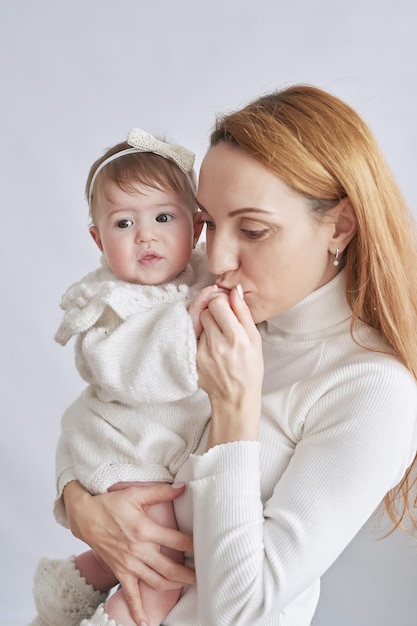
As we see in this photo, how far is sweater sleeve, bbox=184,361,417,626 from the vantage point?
1562mm

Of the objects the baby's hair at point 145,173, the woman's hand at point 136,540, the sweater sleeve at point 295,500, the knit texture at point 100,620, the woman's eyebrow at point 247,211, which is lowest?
the knit texture at point 100,620

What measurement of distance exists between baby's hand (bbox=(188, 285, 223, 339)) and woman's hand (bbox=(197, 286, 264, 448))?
25mm

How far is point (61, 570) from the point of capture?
205cm

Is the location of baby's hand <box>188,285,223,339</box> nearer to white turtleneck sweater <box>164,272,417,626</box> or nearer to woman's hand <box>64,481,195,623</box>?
white turtleneck sweater <box>164,272,417,626</box>

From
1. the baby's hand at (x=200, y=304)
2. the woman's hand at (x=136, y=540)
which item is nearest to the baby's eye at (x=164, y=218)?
the baby's hand at (x=200, y=304)

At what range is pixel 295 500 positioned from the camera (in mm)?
1579

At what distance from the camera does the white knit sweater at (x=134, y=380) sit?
1.77m

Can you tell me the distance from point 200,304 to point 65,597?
814mm

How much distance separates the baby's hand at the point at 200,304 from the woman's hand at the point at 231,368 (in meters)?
0.03

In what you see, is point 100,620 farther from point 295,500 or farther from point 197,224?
point 197,224

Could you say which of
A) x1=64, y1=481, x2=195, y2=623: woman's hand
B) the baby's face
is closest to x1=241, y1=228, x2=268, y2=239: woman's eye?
the baby's face

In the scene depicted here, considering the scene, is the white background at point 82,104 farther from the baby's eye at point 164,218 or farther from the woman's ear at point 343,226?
the baby's eye at point 164,218

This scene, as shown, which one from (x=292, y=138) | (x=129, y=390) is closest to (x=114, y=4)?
(x=292, y=138)

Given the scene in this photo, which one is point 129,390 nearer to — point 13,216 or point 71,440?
point 71,440
